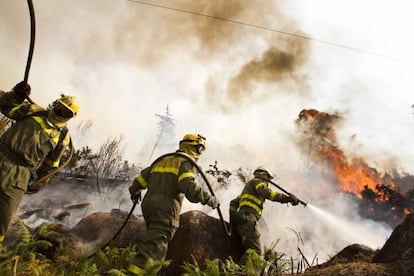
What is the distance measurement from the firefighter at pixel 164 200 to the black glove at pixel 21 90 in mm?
2058

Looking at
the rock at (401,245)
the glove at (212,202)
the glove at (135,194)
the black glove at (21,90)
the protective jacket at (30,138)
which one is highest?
the black glove at (21,90)

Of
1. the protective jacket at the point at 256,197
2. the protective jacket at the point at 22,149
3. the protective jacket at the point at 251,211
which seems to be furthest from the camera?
the protective jacket at the point at 256,197

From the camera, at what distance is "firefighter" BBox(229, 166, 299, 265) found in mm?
5902

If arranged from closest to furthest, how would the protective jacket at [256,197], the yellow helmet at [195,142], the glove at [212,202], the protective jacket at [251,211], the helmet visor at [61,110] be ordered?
the helmet visor at [61,110], the glove at [212,202], the yellow helmet at [195,142], the protective jacket at [251,211], the protective jacket at [256,197]

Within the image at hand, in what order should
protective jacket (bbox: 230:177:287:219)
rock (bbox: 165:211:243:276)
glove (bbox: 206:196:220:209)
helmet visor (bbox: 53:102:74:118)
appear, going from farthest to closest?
protective jacket (bbox: 230:177:287:219)
rock (bbox: 165:211:243:276)
glove (bbox: 206:196:220:209)
helmet visor (bbox: 53:102:74:118)

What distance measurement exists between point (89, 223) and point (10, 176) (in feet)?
11.7

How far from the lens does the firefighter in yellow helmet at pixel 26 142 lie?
3.83 metres

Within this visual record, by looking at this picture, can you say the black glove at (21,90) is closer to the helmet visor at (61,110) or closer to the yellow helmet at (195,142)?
the helmet visor at (61,110)

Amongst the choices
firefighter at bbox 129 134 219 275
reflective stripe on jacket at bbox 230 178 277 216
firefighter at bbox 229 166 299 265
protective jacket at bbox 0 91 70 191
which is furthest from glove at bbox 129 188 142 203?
reflective stripe on jacket at bbox 230 178 277 216

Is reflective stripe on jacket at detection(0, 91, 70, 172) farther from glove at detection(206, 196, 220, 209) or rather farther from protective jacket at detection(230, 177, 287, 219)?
protective jacket at detection(230, 177, 287, 219)

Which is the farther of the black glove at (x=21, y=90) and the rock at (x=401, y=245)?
the black glove at (x=21, y=90)

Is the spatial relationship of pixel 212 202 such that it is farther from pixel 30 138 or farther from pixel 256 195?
pixel 30 138

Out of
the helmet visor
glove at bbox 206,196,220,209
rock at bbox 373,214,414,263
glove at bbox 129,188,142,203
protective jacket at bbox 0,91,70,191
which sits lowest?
rock at bbox 373,214,414,263

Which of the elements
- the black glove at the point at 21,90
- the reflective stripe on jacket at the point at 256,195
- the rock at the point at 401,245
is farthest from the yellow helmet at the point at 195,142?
the rock at the point at 401,245
